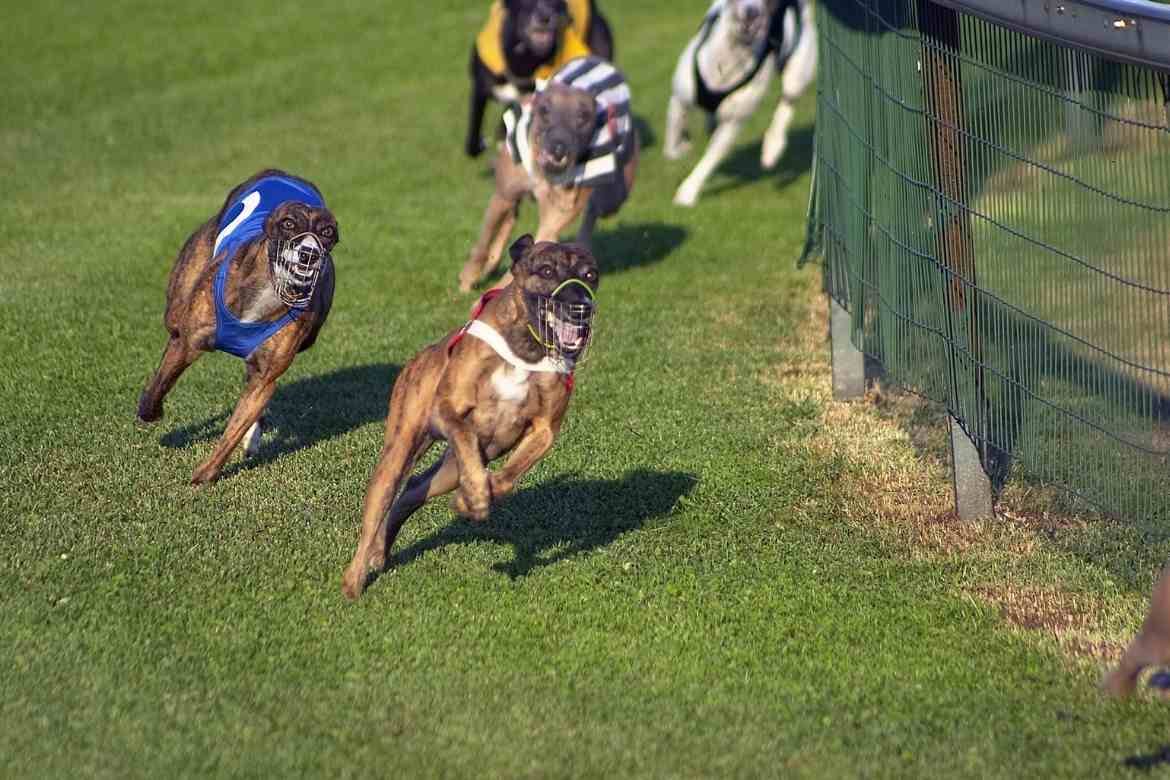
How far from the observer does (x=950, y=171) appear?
7074mm

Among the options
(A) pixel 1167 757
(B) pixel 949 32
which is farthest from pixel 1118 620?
(B) pixel 949 32

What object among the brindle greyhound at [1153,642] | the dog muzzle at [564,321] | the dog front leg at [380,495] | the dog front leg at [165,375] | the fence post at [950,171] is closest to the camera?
the brindle greyhound at [1153,642]

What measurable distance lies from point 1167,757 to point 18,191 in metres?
11.3

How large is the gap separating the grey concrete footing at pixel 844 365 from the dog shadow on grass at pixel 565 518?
1618mm

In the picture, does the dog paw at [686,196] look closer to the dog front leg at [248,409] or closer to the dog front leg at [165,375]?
the dog front leg at [165,375]

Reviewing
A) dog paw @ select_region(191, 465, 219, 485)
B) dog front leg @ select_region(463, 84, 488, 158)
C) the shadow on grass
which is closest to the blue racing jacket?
dog paw @ select_region(191, 465, 219, 485)

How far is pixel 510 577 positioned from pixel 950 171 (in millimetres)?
2399

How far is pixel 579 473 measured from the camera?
8.09m

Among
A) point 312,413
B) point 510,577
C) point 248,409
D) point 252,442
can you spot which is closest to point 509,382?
point 510,577

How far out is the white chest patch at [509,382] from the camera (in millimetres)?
6078

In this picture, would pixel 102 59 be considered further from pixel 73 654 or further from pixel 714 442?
pixel 73 654

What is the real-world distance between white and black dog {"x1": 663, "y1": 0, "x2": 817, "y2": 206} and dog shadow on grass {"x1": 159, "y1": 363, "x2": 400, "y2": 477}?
5.36 meters

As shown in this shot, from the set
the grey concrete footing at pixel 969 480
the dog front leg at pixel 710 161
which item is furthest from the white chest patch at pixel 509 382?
the dog front leg at pixel 710 161

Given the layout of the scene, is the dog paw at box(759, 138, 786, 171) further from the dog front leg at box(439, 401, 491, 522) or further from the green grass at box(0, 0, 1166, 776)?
the dog front leg at box(439, 401, 491, 522)
